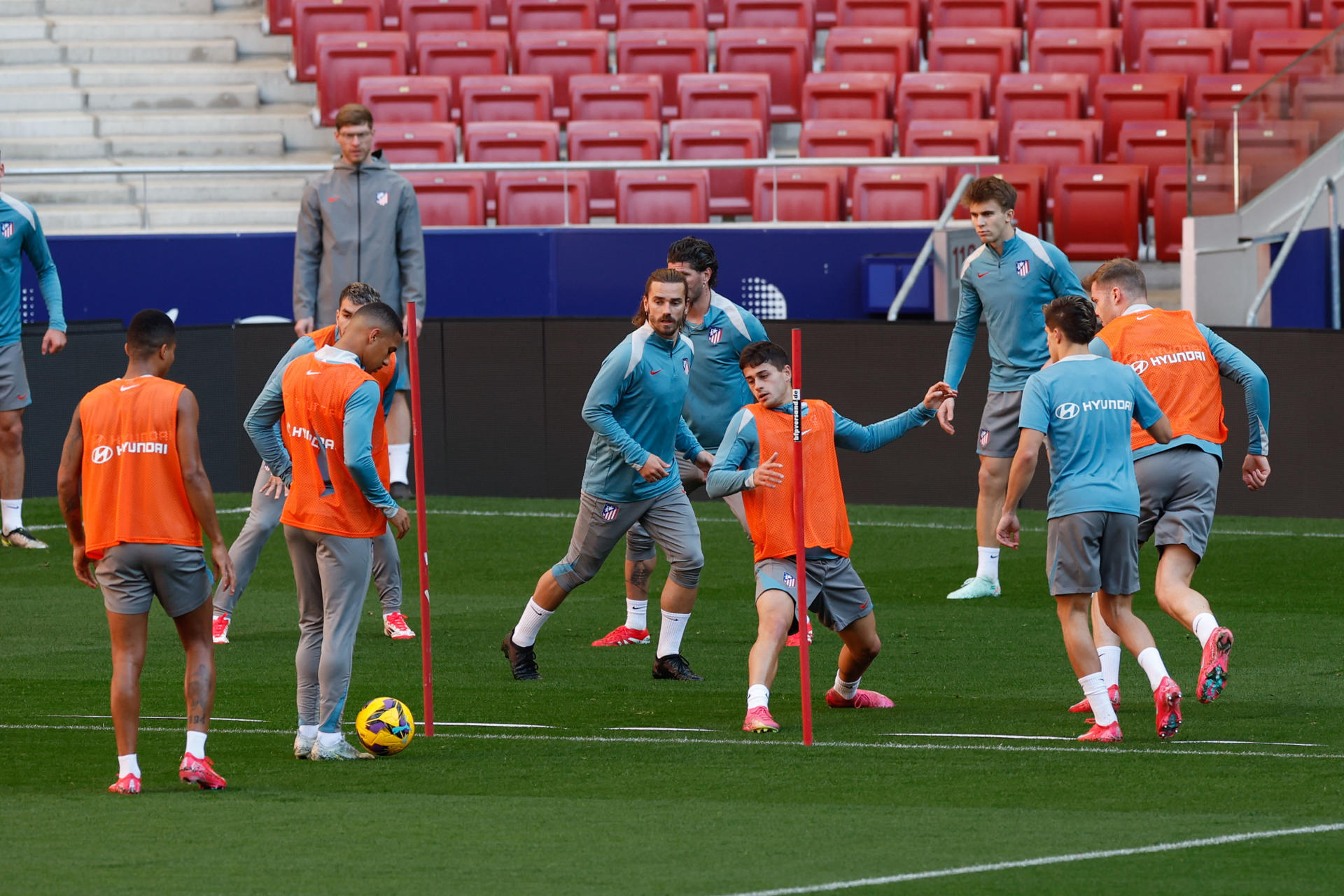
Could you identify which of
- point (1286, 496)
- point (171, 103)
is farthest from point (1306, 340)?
point (171, 103)

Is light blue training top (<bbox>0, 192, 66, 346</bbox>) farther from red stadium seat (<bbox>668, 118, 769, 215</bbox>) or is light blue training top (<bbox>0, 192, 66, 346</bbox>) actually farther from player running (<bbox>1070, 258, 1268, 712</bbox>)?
red stadium seat (<bbox>668, 118, 769, 215</bbox>)

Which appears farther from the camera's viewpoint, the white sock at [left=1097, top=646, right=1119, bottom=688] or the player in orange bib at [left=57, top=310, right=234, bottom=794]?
the white sock at [left=1097, top=646, right=1119, bottom=688]

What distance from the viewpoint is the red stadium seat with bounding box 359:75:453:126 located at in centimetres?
2050

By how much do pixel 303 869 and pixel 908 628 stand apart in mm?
Answer: 5516

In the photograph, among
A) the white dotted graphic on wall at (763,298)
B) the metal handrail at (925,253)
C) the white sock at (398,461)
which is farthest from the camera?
the white dotted graphic on wall at (763,298)

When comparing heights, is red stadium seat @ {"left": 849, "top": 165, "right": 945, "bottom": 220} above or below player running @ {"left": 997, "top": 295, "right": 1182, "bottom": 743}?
above

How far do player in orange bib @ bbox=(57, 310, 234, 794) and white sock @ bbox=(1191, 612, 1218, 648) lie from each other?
3863 millimetres

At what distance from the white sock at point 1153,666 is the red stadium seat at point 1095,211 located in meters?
11.4

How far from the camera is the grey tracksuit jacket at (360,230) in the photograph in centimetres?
1330

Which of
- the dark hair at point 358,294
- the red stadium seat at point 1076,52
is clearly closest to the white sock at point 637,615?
the dark hair at point 358,294

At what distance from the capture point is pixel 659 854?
586 centimetres

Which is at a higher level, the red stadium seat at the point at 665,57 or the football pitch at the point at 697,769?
the red stadium seat at the point at 665,57

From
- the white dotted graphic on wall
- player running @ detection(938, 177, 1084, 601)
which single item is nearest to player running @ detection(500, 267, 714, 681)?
player running @ detection(938, 177, 1084, 601)

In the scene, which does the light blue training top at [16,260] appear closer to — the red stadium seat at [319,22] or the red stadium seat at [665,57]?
the red stadium seat at [319,22]
